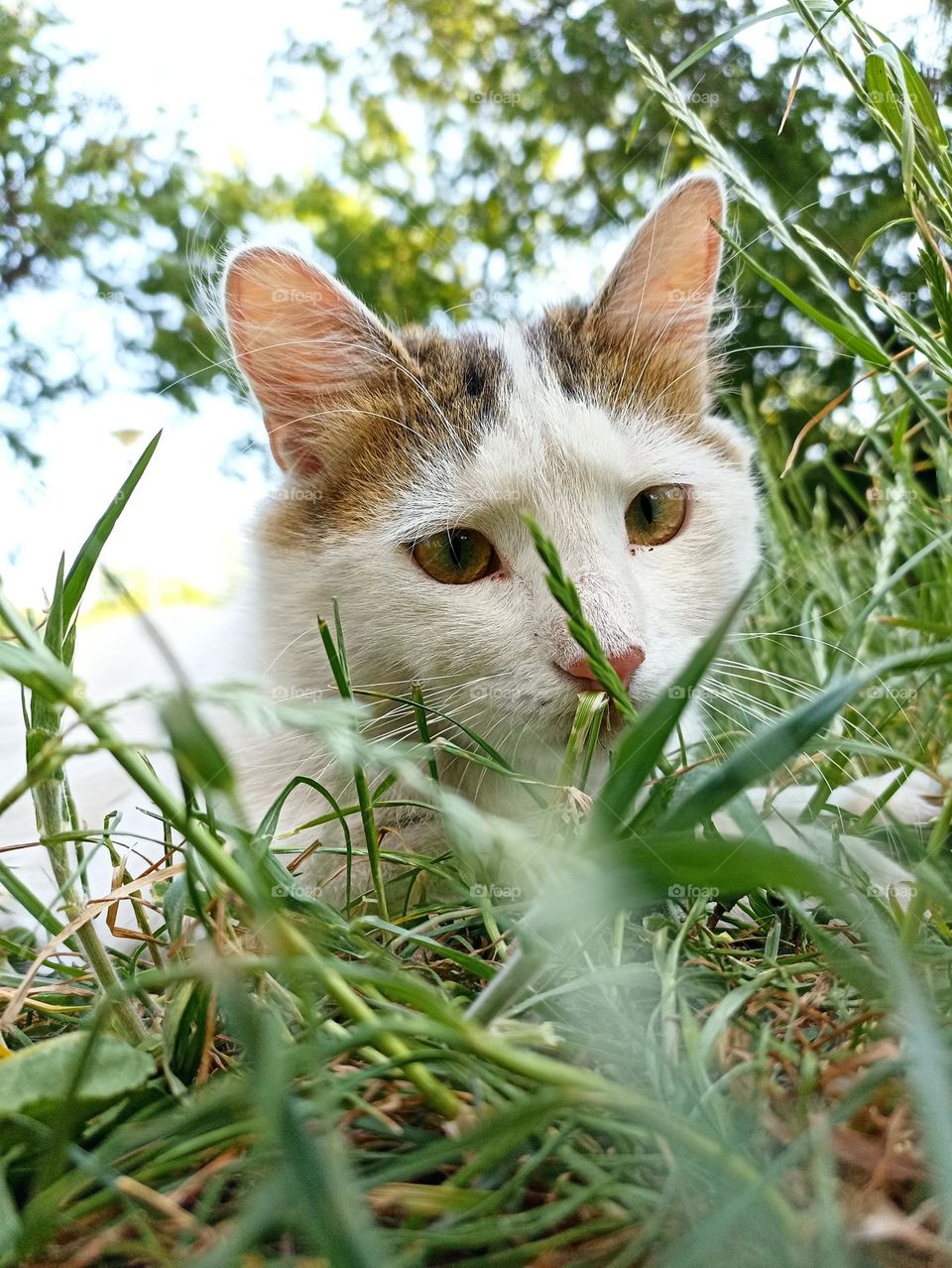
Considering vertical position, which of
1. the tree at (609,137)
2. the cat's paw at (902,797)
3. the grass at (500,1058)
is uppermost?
the tree at (609,137)

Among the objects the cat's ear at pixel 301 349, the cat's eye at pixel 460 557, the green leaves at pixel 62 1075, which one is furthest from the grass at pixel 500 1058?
the cat's ear at pixel 301 349

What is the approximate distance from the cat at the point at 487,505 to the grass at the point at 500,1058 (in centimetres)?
41

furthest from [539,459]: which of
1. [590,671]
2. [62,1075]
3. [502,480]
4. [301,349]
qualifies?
[62,1075]

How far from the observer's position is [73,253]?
12.5ft

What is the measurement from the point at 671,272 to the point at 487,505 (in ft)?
2.03

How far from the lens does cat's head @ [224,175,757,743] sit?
112 cm

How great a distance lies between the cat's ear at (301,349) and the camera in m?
1.38

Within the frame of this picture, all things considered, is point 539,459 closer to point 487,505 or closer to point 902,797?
point 487,505

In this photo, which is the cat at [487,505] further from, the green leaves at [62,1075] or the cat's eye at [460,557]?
the green leaves at [62,1075]

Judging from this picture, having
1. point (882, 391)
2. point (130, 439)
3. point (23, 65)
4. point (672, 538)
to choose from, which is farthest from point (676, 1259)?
point (23, 65)

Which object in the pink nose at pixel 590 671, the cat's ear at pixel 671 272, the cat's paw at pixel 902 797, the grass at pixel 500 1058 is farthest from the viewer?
the cat's ear at pixel 671 272

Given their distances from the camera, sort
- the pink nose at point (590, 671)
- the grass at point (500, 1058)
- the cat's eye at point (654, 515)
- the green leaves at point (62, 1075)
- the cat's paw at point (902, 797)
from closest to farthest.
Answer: the grass at point (500, 1058) < the green leaves at point (62, 1075) < the pink nose at point (590, 671) < the cat's paw at point (902, 797) < the cat's eye at point (654, 515)

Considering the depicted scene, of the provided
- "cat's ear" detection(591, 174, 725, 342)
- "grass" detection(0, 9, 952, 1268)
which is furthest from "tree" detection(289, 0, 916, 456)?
"grass" detection(0, 9, 952, 1268)

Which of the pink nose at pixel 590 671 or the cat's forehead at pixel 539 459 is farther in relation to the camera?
the cat's forehead at pixel 539 459
